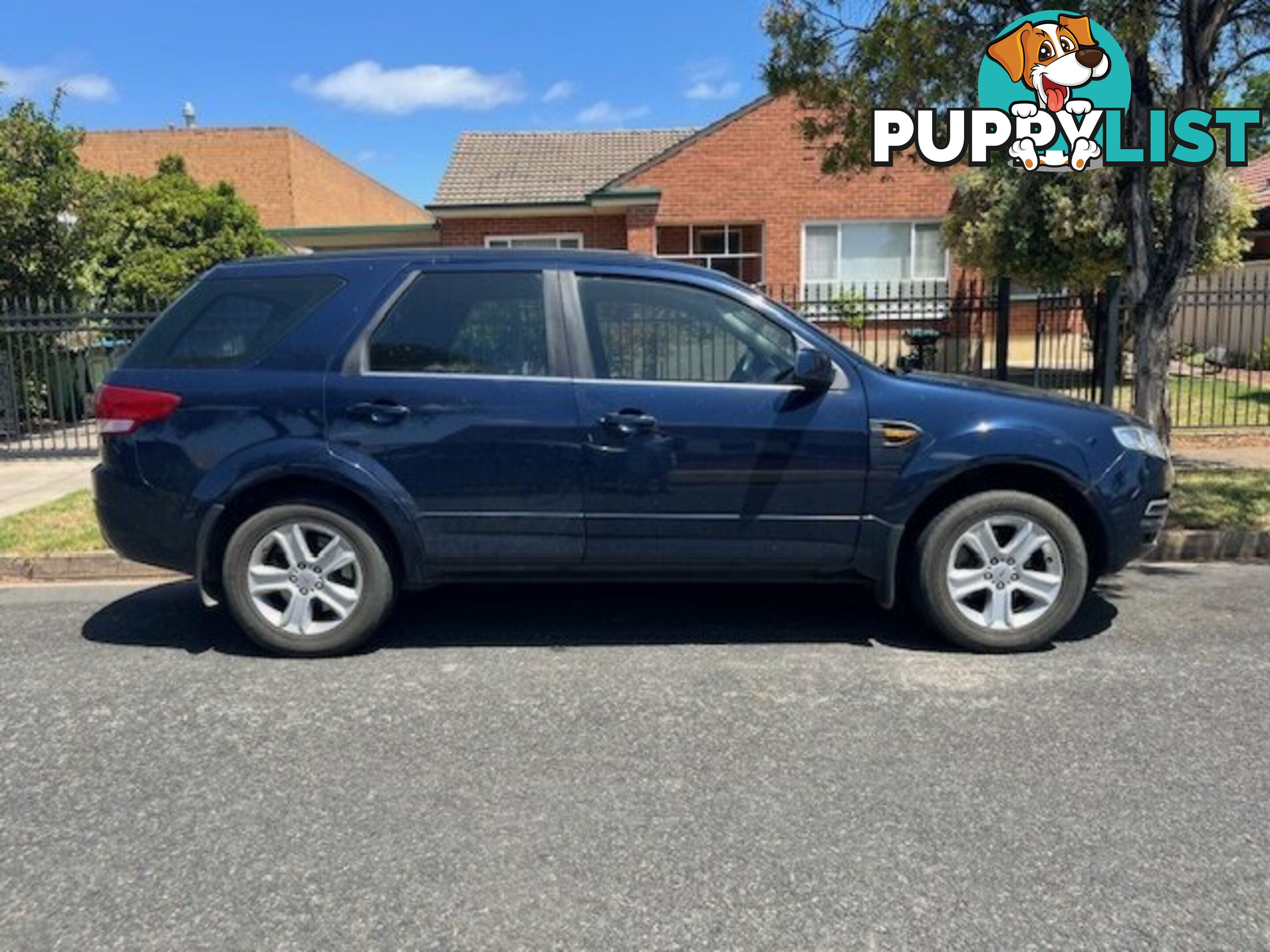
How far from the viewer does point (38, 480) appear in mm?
9836

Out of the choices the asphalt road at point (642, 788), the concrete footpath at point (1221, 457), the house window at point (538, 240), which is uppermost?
the house window at point (538, 240)

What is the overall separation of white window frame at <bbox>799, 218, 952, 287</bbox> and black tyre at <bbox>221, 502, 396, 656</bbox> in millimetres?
16363

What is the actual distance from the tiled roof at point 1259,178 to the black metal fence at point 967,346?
2203 millimetres

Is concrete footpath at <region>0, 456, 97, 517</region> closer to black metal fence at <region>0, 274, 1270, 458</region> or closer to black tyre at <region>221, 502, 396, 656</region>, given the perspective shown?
black metal fence at <region>0, 274, 1270, 458</region>

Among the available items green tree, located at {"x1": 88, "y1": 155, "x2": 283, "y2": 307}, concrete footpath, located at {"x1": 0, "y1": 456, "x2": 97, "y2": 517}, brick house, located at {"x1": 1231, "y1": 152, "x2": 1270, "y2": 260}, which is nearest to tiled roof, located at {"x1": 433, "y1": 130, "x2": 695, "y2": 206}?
green tree, located at {"x1": 88, "y1": 155, "x2": 283, "y2": 307}

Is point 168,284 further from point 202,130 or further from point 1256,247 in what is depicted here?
point 1256,247

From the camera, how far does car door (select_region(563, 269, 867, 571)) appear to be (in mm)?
4703

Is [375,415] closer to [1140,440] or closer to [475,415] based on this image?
[475,415]

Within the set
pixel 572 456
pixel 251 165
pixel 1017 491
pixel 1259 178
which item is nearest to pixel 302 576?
pixel 572 456

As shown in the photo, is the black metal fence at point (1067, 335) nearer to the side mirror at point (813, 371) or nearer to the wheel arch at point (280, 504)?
the side mirror at point (813, 371)

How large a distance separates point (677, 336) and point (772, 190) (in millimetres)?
15834

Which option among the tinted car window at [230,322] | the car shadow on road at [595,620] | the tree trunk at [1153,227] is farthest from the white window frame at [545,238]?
the tinted car window at [230,322]

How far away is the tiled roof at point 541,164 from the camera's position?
20.4m

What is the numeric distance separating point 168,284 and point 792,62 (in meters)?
10.7
